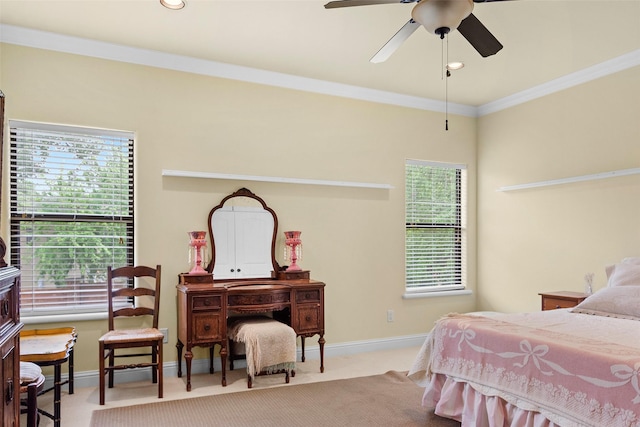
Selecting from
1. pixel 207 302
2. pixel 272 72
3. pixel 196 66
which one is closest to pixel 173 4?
pixel 196 66

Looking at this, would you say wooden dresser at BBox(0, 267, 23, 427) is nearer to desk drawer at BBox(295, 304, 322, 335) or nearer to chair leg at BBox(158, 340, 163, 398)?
chair leg at BBox(158, 340, 163, 398)

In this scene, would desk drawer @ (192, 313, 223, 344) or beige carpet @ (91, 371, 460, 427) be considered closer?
beige carpet @ (91, 371, 460, 427)

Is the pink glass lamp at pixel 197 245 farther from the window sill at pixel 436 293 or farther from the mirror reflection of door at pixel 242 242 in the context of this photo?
the window sill at pixel 436 293

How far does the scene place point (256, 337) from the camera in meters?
3.71

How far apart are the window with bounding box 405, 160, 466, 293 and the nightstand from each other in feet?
4.49

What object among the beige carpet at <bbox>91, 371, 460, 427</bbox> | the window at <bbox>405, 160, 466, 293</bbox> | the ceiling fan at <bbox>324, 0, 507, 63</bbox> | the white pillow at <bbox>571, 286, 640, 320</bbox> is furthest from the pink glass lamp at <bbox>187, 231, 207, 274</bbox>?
the white pillow at <bbox>571, 286, 640, 320</bbox>

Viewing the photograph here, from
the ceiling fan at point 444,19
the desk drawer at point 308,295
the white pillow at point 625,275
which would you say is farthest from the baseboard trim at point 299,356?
the ceiling fan at point 444,19

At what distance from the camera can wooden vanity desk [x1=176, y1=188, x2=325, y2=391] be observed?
148 inches

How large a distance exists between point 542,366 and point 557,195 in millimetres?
2835

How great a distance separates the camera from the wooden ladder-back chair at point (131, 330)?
3.44m

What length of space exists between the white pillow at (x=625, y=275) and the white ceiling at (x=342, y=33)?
1790 mm

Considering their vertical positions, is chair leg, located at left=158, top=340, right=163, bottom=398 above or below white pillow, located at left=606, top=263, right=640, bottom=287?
below

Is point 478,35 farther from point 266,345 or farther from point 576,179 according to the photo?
point 266,345

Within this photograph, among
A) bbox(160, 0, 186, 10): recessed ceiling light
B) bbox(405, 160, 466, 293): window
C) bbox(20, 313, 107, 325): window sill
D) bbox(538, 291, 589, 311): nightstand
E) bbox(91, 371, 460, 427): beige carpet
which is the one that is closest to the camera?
bbox(91, 371, 460, 427): beige carpet
